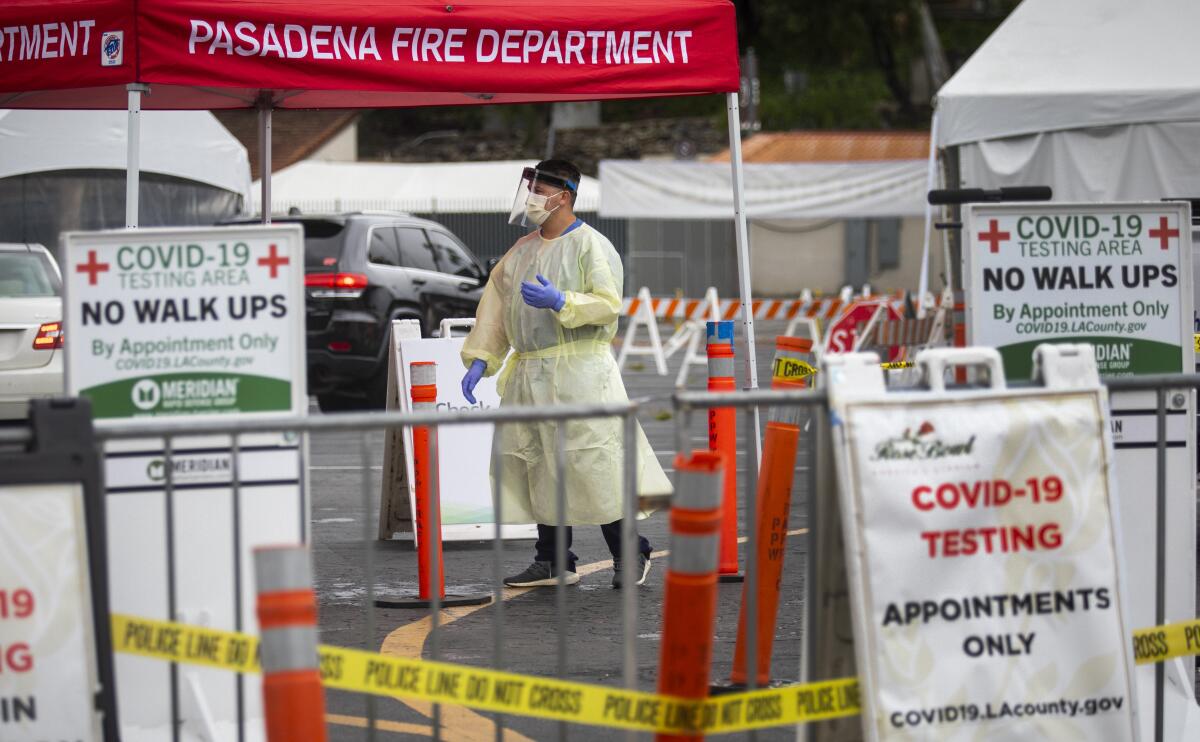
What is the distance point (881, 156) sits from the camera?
1299 inches

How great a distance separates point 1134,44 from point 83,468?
9.53 meters

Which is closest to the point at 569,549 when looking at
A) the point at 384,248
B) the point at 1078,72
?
the point at 1078,72

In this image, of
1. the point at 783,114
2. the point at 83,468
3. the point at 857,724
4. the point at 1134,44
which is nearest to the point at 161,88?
the point at 83,468

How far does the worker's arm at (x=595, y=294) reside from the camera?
7215mm

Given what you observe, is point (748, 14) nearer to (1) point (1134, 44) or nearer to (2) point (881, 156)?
(2) point (881, 156)

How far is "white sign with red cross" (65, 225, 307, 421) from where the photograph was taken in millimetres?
4422

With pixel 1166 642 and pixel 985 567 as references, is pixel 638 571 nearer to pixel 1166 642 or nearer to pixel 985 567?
pixel 1166 642

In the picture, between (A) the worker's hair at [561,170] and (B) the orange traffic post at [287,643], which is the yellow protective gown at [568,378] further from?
(B) the orange traffic post at [287,643]

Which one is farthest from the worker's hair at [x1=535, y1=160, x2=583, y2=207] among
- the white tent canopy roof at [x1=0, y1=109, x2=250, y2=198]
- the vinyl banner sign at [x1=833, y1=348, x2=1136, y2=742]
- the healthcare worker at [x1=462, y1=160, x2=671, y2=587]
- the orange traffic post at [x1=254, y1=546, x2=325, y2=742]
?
the white tent canopy roof at [x1=0, y1=109, x2=250, y2=198]

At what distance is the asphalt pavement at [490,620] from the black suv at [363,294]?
4368mm

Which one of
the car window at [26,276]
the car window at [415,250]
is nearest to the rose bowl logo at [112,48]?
the car window at [26,276]

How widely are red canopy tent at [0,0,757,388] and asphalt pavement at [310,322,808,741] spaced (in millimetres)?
1564

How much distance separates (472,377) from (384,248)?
26.1 ft

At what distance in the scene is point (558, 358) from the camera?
7.43 m
